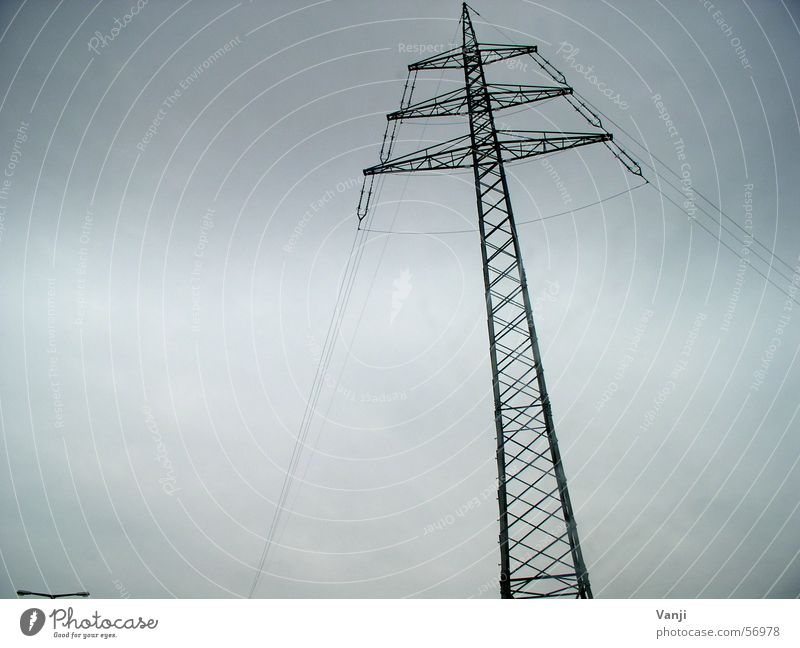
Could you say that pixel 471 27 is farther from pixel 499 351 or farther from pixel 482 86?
pixel 499 351

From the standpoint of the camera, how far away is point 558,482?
27.6 feet

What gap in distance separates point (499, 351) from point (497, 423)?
76.8 inches

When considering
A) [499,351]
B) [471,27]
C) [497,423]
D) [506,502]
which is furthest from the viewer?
[471,27]

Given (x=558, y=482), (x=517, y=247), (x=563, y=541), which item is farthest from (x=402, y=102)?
(x=563, y=541)

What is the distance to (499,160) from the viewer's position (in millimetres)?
11930

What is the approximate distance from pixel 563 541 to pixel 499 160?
31.5ft

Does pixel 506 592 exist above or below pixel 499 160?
below

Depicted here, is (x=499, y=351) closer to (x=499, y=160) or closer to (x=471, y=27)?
(x=499, y=160)

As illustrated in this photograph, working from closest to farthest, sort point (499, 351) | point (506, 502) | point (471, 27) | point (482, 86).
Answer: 1. point (506, 502)
2. point (499, 351)
3. point (482, 86)
4. point (471, 27)

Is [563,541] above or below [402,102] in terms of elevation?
below
